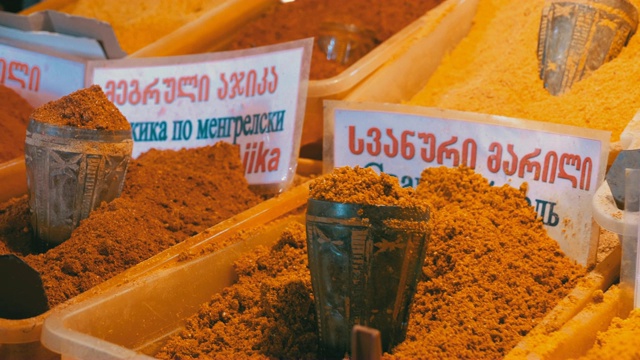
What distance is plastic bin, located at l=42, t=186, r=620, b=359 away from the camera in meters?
1.09

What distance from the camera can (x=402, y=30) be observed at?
7.45 ft

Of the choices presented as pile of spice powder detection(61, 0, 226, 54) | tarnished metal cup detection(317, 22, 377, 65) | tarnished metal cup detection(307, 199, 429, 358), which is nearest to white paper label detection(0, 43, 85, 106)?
pile of spice powder detection(61, 0, 226, 54)

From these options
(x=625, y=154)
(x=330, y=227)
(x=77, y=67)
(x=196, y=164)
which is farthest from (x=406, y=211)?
(x=77, y=67)

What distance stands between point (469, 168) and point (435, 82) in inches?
29.4

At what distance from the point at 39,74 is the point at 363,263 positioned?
1379mm

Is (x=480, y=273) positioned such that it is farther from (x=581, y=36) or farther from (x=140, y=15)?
(x=140, y=15)

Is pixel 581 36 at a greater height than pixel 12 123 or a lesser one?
greater

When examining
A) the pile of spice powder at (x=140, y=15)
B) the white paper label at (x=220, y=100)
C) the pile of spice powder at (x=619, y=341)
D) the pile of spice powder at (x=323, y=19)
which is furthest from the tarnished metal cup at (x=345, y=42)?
the pile of spice powder at (x=619, y=341)

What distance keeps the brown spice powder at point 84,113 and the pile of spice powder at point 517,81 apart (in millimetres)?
749

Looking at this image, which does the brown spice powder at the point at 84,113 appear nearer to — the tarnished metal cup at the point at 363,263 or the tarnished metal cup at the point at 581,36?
the tarnished metal cup at the point at 363,263

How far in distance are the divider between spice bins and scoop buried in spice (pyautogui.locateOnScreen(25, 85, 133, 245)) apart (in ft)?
0.64

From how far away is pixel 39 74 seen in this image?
2098mm

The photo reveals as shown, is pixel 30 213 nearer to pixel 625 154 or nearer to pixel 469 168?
pixel 469 168

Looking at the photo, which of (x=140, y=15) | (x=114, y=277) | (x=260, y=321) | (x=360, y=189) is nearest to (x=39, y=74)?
(x=140, y=15)
